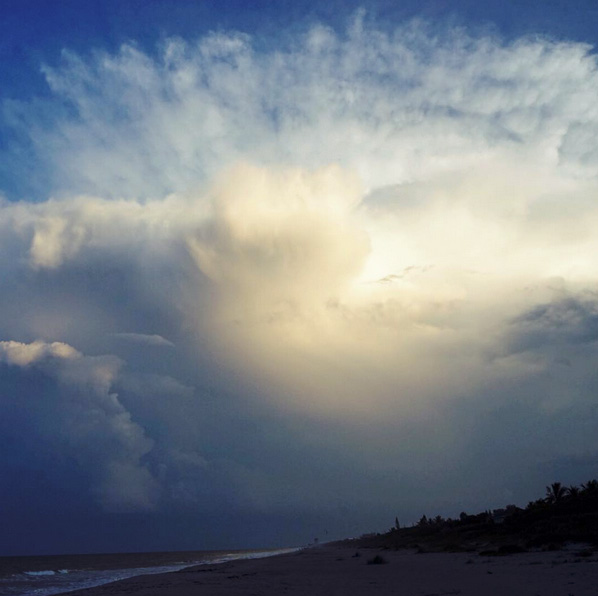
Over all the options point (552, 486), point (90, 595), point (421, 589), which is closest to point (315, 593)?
point (421, 589)

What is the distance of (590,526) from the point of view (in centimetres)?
3444

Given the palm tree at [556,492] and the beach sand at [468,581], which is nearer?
the beach sand at [468,581]

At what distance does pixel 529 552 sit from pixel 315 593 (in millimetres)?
16578

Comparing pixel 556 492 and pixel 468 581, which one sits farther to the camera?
pixel 556 492

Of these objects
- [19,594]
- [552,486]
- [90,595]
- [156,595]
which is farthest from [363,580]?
[552,486]

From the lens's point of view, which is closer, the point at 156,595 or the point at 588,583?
the point at 588,583

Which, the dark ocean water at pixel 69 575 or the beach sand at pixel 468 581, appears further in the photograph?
the dark ocean water at pixel 69 575

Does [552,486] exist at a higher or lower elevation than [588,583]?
higher

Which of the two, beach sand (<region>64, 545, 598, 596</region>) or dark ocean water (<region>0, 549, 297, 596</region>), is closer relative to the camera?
beach sand (<region>64, 545, 598, 596</region>)

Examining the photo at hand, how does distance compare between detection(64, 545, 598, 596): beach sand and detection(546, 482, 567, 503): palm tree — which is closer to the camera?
detection(64, 545, 598, 596): beach sand

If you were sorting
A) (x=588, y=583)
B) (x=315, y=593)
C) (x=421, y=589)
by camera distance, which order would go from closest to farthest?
(x=588, y=583), (x=421, y=589), (x=315, y=593)

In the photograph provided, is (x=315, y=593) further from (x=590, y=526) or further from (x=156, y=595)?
(x=590, y=526)

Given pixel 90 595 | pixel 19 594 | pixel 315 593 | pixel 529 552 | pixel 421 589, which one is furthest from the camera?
pixel 19 594

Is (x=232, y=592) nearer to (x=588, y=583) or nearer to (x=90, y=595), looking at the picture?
(x=90, y=595)
